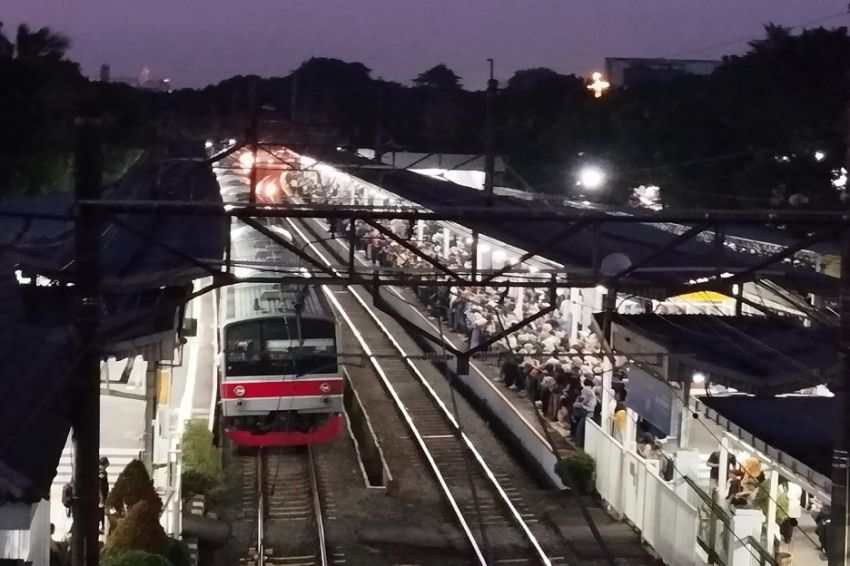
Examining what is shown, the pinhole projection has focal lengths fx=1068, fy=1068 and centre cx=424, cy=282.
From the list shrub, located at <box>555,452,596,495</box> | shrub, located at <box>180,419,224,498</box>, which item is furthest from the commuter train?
shrub, located at <box>555,452,596,495</box>

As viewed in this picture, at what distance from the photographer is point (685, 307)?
39.2 ft

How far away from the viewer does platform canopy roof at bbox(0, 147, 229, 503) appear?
4.66 m

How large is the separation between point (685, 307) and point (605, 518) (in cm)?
269

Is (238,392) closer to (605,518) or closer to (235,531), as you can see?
(235,531)

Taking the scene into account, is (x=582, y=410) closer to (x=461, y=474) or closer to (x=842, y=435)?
(x=461, y=474)

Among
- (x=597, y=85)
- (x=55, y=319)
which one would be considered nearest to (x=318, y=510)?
(x=55, y=319)

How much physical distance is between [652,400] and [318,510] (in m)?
3.72

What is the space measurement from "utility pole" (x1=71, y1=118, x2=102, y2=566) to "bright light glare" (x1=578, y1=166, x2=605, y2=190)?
1858 centimetres

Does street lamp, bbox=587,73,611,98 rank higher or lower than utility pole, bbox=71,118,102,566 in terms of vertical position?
higher

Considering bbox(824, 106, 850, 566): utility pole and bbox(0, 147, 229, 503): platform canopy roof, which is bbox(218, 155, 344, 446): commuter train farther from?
bbox(824, 106, 850, 566): utility pole

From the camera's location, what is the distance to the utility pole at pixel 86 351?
4980 mm

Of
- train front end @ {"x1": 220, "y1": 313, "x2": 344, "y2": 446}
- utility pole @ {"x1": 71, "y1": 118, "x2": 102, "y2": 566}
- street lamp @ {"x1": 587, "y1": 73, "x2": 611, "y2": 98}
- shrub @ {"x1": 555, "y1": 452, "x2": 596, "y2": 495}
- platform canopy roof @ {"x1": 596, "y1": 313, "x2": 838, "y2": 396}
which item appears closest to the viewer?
utility pole @ {"x1": 71, "y1": 118, "x2": 102, "y2": 566}

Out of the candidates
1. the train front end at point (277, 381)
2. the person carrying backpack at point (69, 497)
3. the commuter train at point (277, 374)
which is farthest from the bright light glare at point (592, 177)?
the person carrying backpack at point (69, 497)

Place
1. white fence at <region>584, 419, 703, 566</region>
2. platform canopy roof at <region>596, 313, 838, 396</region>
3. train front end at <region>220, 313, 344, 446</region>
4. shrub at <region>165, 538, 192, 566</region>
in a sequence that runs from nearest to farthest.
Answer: platform canopy roof at <region>596, 313, 838, 396</region> → shrub at <region>165, 538, 192, 566</region> → white fence at <region>584, 419, 703, 566</region> → train front end at <region>220, 313, 344, 446</region>
